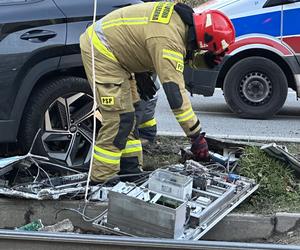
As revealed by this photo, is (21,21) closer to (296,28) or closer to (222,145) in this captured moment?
(222,145)

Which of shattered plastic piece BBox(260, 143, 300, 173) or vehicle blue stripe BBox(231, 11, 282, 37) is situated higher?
vehicle blue stripe BBox(231, 11, 282, 37)

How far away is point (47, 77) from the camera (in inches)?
191

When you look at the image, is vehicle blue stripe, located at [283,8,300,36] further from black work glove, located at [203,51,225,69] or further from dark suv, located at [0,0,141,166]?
dark suv, located at [0,0,141,166]

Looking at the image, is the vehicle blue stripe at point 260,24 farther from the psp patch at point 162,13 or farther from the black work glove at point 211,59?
the psp patch at point 162,13

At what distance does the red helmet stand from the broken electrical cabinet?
1.01 meters

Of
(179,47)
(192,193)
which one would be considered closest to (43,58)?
(179,47)

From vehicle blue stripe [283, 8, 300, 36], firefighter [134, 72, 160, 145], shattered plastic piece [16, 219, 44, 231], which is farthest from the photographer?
vehicle blue stripe [283, 8, 300, 36]

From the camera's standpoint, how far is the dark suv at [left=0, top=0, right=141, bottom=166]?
4.62m

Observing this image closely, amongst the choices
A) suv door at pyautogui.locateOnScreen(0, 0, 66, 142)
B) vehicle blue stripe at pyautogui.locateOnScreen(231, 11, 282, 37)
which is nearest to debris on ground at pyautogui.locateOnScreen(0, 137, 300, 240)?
suv door at pyautogui.locateOnScreen(0, 0, 66, 142)

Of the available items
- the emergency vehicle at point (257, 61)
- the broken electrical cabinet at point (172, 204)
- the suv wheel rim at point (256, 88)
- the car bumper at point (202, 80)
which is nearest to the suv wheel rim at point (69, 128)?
the broken electrical cabinet at point (172, 204)

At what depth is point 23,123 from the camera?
4773mm

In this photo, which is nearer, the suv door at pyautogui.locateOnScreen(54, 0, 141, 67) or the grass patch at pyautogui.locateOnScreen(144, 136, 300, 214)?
the grass patch at pyautogui.locateOnScreen(144, 136, 300, 214)

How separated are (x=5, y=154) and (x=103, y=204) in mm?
1375

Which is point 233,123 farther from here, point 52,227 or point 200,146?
point 52,227
